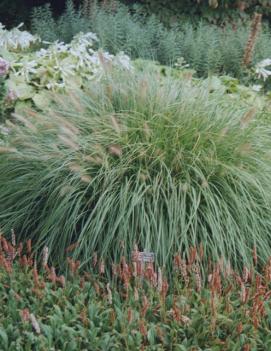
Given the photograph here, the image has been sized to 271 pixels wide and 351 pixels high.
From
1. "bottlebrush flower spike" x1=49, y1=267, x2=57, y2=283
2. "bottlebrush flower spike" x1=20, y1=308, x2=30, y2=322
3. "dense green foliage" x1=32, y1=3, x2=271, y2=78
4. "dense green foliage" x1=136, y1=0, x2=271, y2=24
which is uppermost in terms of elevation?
"bottlebrush flower spike" x1=20, y1=308, x2=30, y2=322

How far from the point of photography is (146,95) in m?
3.94

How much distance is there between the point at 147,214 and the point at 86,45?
3.01 metres

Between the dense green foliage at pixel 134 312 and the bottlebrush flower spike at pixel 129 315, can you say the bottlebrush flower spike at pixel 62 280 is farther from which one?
the bottlebrush flower spike at pixel 129 315

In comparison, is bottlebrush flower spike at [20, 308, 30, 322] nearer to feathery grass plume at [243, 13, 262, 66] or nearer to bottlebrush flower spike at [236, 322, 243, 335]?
bottlebrush flower spike at [236, 322, 243, 335]

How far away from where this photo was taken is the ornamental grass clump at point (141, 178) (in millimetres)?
3324

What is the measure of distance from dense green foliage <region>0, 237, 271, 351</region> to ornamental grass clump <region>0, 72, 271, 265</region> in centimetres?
28

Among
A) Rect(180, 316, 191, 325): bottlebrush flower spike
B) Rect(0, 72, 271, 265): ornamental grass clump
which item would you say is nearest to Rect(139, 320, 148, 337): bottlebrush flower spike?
Rect(180, 316, 191, 325): bottlebrush flower spike

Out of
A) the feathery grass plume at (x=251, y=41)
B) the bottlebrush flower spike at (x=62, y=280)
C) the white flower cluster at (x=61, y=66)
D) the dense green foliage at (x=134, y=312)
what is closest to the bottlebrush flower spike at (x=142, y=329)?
the dense green foliage at (x=134, y=312)

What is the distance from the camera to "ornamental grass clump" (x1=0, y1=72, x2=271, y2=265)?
10.9ft

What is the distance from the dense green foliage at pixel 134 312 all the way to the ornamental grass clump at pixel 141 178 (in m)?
0.28

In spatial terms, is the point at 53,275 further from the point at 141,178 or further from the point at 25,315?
the point at 141,178

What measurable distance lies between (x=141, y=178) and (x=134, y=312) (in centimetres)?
92

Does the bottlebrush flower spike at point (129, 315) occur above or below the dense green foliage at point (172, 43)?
above

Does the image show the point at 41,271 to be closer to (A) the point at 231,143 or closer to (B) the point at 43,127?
(B) the point at 43,127
